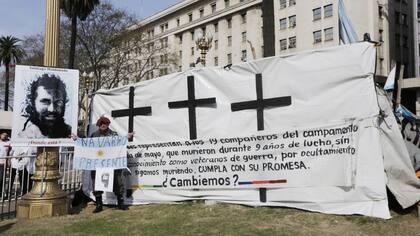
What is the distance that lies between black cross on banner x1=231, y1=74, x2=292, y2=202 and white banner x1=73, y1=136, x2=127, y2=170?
2.25 meters

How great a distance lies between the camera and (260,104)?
7.36 meters

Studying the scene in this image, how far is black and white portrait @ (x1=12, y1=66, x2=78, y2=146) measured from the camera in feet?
25.7

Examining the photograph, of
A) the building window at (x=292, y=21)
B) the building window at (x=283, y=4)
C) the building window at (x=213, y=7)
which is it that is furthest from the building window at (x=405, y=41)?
the building window at (x=213, y=7)

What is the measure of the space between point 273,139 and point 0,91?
2321 inches

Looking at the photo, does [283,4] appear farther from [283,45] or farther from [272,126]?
[272,126]

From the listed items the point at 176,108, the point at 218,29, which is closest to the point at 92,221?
the point at 176,108

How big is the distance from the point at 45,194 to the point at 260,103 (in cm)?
414

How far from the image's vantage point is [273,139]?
7113 mm

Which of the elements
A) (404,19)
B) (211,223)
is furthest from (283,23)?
(211,223)

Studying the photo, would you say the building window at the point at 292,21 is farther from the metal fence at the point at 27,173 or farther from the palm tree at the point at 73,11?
the metal fence at the point at 27,173

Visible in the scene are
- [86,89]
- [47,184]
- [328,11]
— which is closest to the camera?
[47,184]

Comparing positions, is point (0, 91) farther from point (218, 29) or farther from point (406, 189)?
point (406, 189)

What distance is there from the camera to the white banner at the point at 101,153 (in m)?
8.12

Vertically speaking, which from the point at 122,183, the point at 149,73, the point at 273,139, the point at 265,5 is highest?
the point at 149,73
